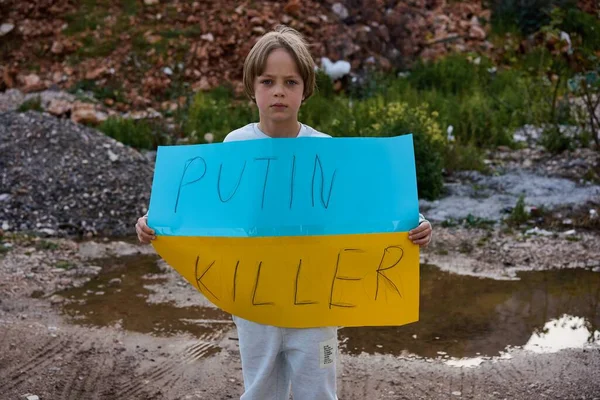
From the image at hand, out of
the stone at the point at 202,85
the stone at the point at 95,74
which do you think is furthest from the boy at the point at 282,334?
the stone at the point at 95,74

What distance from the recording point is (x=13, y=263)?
5.08 metres

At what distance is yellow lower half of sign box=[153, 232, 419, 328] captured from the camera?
218 cm

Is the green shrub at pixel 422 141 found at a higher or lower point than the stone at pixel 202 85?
higher

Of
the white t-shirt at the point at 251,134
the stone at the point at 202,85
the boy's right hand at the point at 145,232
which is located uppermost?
the white t-shirt at the point at 251,134

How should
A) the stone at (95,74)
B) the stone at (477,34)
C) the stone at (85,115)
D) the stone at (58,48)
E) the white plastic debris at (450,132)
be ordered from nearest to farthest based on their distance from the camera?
the white plastic debris at (450,132)
the stone at (85,115)
the stone at (95,74)
the stone at (58,48)
the stone at (477,34)

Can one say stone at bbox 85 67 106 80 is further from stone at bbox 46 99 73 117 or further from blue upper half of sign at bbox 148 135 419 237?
blue upper half of sign at bbox 148 135 419 237

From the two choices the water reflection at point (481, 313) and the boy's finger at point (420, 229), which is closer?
the boy's finger at point (420, 229)

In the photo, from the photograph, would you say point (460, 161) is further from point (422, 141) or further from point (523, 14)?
point (523, 14)

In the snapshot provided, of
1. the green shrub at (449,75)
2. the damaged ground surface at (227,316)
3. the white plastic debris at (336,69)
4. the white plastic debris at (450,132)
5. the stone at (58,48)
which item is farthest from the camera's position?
the stone at (58,48)

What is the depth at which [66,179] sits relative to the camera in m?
6.82

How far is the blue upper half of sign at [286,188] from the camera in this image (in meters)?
2.21

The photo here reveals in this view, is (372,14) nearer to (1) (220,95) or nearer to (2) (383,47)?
(2) (383,47)

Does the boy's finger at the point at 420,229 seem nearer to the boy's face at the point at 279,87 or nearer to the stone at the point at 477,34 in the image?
the boy's face at the point at 279,87

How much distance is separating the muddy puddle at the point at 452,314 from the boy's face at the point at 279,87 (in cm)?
181
